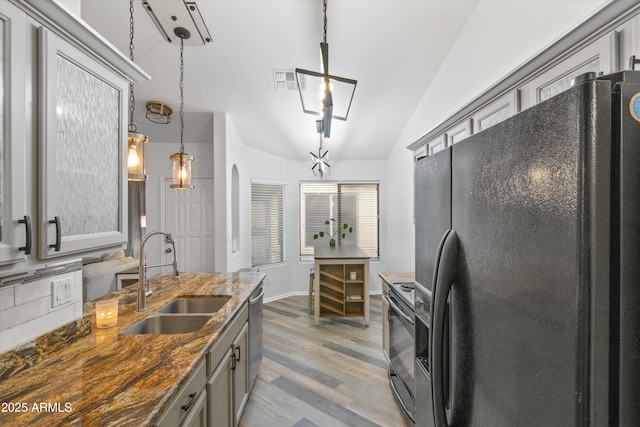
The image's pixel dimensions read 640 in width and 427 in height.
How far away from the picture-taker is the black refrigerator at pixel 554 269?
1.33ft

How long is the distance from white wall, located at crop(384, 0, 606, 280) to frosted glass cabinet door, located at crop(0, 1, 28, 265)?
2163 mm

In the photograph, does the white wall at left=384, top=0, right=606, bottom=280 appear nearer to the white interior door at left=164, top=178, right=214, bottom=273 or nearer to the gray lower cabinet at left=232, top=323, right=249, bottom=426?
the gray lower cabinet at left=232, top=323, right=249, bottom=426

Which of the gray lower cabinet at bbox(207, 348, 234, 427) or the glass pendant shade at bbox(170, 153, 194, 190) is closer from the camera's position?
the gray lower cabinet at bbox(207, 348, 234, 427)

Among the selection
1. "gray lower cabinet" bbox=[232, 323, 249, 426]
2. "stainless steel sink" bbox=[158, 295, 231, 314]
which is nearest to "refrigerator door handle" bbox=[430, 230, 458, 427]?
"gray lower cabinet" bbox=[232, 323, 249, 426]

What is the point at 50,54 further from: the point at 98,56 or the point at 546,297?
the point at 546,297

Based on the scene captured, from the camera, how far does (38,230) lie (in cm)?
99

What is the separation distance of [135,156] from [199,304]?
115 centimetres

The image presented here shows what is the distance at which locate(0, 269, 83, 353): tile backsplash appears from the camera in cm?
112

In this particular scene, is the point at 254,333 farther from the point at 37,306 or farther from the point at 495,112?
the point at 495,112

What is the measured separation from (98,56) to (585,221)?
1.73 metres

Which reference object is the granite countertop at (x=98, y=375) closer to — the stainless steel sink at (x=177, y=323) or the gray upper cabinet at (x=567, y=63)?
the stainless steel sink at (x=177, y=323)

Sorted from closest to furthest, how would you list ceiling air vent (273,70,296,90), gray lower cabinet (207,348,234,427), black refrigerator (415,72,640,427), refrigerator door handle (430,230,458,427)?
black refrigerator (415,72,640,427) → refrigerator door handle (430,230,458,427) → gray lower cabinet (207,348,234,427) → ceiling air vent (273,70,296,90)

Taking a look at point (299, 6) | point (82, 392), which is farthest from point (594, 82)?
point (299, 6)

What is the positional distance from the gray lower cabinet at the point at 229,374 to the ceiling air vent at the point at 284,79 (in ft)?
7.59
